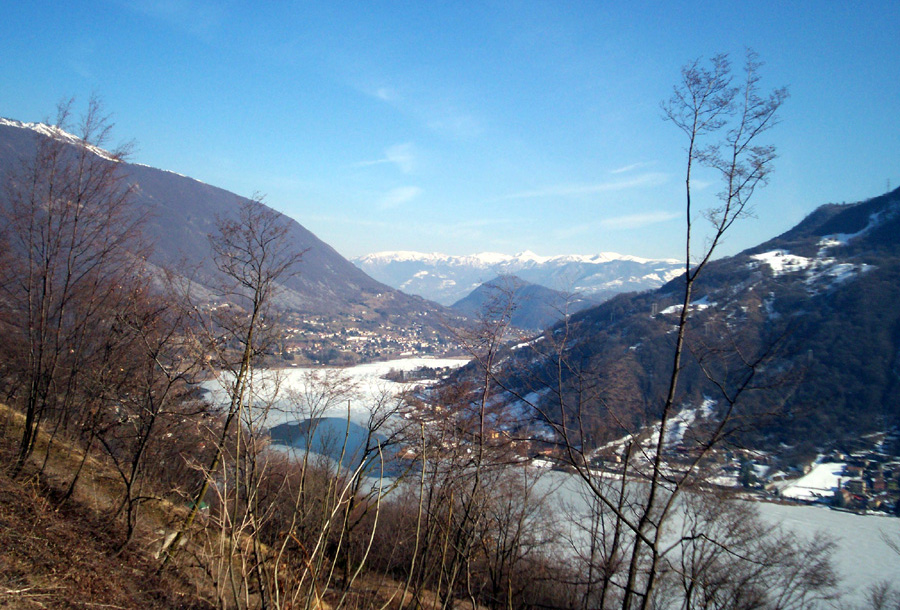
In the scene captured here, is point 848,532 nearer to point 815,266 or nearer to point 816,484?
point 816,484

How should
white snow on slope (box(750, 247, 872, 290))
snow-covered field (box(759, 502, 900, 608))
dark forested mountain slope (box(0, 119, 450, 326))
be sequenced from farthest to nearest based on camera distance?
dark forested mountain slope (box(0, 119, 450, 326)) → white snow on slope (box(750, 247, 872, 290)) → snow-covered field (box(759, 502, 900, 608))

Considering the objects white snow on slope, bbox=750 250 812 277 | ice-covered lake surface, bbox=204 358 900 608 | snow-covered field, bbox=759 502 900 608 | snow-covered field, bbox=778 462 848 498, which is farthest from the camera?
white snow on slope, bbox=750 250 812 277

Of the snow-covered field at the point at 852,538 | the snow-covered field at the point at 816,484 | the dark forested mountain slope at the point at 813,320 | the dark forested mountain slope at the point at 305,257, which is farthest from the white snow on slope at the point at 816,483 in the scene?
the dark forested mountain slope at the point at 305,257

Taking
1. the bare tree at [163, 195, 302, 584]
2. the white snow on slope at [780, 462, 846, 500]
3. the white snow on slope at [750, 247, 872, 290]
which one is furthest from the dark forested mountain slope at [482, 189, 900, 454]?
the bare tree at [163, 195, 302, 584]

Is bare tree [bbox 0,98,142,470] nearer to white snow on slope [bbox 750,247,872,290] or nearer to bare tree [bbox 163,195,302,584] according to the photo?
bare tree [bbox 163,195,302,584]

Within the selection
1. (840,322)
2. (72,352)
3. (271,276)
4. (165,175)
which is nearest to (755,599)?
(271,276)

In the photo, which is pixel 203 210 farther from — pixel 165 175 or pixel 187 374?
pixel 187 374

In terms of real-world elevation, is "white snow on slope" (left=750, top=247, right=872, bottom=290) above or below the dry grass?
above

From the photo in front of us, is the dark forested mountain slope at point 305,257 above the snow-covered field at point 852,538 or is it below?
above

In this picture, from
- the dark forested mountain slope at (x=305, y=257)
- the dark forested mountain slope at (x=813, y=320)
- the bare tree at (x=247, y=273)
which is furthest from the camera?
the dark forested mountain slope at (x=305, y=257)

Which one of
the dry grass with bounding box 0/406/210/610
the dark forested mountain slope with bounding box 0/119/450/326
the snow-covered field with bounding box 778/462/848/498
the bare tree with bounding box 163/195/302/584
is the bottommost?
the snow-covered field with bounding box 778/462/848/498

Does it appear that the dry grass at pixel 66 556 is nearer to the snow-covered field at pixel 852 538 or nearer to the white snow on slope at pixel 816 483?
the snow-covered field at pixel 852 538
